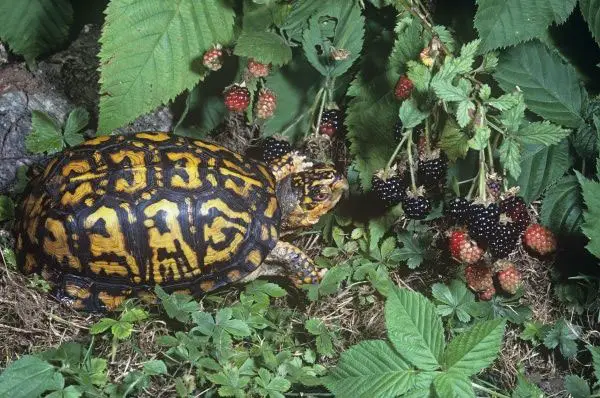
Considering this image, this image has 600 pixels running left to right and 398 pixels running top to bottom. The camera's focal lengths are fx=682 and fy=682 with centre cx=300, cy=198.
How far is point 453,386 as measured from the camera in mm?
1612

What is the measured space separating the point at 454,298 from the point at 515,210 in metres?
0.49

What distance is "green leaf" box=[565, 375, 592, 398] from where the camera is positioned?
2.02m

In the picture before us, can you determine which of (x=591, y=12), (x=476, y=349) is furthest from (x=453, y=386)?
(x=591, y=12)

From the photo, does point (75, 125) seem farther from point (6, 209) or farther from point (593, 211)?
point (593, 211)

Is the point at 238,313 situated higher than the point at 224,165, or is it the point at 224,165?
the point at 224,165

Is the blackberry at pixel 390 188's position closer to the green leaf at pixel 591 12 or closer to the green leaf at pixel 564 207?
the green leaf at pixel 564 207

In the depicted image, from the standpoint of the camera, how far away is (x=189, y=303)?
2.13 metres

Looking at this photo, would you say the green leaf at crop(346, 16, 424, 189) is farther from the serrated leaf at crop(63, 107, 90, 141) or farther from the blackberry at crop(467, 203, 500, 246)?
the serrated leaf at crop(63, 107, 90, 141)

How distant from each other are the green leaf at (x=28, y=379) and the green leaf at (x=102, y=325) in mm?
217

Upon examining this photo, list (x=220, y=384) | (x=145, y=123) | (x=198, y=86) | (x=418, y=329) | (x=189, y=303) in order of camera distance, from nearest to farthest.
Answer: (x=418, y=329)
(x=220, y=384)
(x=189, y=303)
(x=198, y=86)
(x=145, y=123)

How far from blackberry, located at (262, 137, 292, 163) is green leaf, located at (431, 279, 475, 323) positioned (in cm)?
69

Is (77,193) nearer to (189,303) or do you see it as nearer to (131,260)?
(131,260)

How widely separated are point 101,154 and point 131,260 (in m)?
0.36

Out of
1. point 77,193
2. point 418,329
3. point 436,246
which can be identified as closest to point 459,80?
point 418,329
